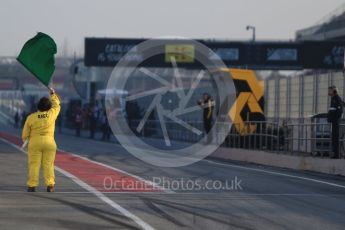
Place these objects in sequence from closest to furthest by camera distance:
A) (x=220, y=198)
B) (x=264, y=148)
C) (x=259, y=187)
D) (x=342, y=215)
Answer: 1. (x=342, y=215)
2. (x=220, y=198)
3. (x=259, y=187)
4. (x=264, y=148)

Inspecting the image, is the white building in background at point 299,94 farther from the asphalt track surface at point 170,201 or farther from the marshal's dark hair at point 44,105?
the marshal's dark hair at point 44,105

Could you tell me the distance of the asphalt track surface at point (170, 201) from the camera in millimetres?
10883

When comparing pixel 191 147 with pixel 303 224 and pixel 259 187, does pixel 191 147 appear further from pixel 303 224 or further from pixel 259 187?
pixel 303 224

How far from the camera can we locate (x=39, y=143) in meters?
13.9

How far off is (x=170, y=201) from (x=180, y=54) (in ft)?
Answer: 126

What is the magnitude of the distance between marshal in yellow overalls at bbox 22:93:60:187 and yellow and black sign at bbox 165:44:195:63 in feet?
122

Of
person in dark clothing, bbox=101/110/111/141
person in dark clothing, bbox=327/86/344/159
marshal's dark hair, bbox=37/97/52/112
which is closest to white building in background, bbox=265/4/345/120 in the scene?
person in dark clothing, bbox=327/86/344/159

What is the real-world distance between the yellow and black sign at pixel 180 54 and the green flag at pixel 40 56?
3611 cm

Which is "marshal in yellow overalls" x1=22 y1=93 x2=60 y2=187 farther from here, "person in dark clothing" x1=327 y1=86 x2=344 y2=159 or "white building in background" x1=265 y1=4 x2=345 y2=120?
"white building in background" x1=265 y1=4 x2=345 y2=120

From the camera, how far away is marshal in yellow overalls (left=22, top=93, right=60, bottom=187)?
1391 centimetres

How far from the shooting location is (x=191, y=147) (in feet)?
101

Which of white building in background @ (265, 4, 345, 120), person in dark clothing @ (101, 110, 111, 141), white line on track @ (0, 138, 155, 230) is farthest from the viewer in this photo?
person in dark clothing @ (101, 110, 111, 141)

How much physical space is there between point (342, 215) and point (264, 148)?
44.7 feet

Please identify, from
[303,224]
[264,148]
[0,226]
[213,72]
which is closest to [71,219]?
[0,226]
